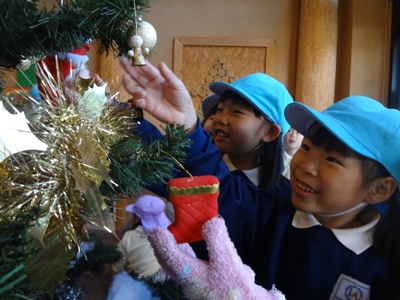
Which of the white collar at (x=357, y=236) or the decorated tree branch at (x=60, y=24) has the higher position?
the decorated tree branch at (x=60, y=24)

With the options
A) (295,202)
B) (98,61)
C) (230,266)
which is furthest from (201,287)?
(98,61)

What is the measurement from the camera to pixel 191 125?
692 millimetres

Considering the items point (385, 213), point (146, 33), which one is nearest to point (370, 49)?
point (385, 213)

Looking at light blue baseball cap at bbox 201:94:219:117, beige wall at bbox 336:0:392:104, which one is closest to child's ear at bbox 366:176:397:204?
light blue baseball cap at bbox 201:94:219:117

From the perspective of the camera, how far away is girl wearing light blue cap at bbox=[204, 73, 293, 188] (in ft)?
3.65

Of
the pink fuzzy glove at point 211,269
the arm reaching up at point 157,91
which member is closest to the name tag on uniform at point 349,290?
the pink fuzzy glove at point 211,269

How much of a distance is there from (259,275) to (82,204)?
0.50 metres

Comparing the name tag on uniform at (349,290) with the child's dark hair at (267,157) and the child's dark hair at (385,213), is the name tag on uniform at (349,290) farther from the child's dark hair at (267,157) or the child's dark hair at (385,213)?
the child's dark hair at (267,157)

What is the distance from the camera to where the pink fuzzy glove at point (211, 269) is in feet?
1.62

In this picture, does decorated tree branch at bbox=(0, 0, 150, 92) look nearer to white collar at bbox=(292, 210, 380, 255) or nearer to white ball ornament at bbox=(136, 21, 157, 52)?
white ball ornament at bbox=(136, 21, 157, 52)

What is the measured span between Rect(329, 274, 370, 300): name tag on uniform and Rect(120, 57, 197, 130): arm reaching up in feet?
1.30

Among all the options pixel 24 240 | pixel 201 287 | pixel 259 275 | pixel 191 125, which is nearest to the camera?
pixel 24 240

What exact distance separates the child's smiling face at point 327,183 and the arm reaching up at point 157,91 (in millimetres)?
248

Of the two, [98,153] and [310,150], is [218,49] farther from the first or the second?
[98,153]
